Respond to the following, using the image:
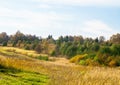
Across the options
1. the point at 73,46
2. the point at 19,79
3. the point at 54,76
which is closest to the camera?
the point at 54,76

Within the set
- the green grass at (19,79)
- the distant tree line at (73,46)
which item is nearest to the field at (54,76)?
the green grass at (19,79)

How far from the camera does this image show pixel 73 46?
98.2 m

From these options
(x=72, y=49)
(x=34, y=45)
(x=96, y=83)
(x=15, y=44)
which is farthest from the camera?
(x=15, y=44)

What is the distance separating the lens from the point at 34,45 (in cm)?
11906

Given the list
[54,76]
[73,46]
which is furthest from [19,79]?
[73,46]

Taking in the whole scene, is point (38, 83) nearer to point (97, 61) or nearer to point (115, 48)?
point (97, 61)

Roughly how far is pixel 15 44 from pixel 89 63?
3219 inches

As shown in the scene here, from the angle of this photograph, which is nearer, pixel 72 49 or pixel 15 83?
pixel 15 83

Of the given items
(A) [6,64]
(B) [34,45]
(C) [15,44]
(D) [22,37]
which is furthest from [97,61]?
(D) [22,37]

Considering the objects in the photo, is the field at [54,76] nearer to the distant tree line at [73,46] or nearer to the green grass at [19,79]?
the green grass at [19,79]

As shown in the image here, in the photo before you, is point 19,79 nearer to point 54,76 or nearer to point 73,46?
point 54,76

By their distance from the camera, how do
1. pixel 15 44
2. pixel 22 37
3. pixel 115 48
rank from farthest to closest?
pixel 22 37, pixel 15 44, pixel 115 48

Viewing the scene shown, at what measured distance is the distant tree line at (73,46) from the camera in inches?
2520

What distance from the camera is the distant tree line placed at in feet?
210
